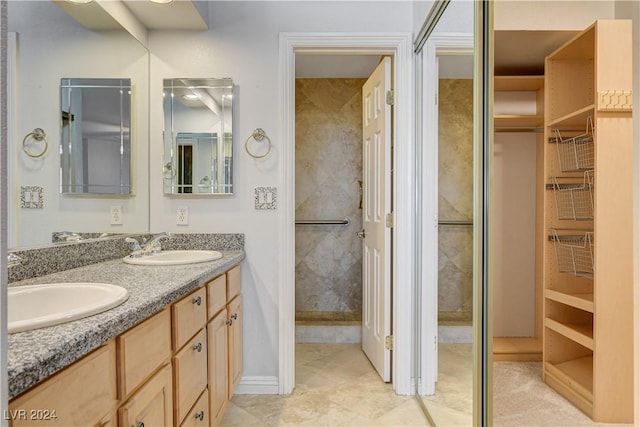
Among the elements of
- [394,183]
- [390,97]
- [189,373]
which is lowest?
[189,373]

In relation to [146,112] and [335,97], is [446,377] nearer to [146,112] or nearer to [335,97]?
[146,112]

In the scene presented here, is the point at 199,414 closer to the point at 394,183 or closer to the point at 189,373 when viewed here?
the point at 189,373

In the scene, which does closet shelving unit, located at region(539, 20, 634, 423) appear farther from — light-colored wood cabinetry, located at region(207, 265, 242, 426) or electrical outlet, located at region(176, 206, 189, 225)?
electrical outlet, located at region(176, 206, 189, 225)

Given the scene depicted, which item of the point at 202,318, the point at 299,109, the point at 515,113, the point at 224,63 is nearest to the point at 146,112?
the point at 224,63

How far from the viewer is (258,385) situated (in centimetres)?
238

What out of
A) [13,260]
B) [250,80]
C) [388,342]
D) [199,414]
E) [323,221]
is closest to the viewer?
[13,260]

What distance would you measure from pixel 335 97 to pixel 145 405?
321 centimetres

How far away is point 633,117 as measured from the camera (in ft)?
2.21

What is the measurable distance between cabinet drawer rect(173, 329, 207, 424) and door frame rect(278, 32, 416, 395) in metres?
0.79

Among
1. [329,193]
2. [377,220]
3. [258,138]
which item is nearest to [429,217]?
[377,220]

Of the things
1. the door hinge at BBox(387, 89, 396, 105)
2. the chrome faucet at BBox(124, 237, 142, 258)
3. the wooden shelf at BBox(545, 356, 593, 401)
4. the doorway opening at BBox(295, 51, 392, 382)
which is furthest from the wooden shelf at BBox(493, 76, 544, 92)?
the doorway opening at BBox(295, 51, 392, 382)

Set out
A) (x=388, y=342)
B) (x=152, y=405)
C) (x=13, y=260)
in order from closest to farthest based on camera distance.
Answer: (x=152, y=405) → (x=13, y=260) → (x=388, y=342)

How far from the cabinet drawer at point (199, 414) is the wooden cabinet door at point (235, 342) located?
1.22ft

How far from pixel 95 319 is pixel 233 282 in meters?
1.28
